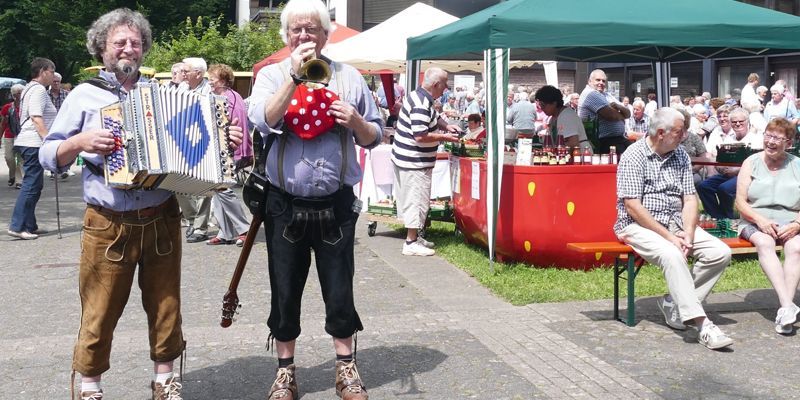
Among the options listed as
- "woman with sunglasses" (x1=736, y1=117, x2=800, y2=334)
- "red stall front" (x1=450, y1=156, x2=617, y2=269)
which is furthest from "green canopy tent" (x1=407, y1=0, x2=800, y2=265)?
"woman with sunglasses" (x1=736, y1=117, x2=800, y2=334)

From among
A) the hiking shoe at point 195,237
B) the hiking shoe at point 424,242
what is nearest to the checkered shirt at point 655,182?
the hiking shoe at point 424,242

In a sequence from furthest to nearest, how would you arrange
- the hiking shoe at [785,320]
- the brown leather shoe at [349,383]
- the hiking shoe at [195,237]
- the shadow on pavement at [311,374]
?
A: the hiking shoe at [195,237], the hiking shoe at [785,320], the shadow on pavement at [311,374], the brown leather shoe at [349,383]

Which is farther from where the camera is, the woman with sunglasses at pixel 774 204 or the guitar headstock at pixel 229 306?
the woman with sunglasses at pixel 774 204

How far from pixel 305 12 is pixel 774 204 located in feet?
13.5

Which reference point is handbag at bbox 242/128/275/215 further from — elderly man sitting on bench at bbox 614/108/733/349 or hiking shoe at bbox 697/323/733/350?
hiking shoe at bbox 697/323/733/350

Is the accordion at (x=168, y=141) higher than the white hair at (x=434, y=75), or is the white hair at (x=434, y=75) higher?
the white hair at (x=434, y=75)

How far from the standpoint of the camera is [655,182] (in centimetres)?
644

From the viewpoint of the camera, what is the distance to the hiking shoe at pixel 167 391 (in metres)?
4.50

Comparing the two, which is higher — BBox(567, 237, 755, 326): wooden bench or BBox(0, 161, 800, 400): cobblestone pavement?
BBox(567, 237, 755, 326): wooden bench

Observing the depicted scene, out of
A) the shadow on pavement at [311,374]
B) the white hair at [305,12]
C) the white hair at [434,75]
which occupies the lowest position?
the shadow on pavement at [311,374]

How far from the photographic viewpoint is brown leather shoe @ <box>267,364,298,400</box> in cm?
468

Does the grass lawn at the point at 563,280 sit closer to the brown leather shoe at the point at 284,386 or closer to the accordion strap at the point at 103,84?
the brown leather shoe at the point at 284,386

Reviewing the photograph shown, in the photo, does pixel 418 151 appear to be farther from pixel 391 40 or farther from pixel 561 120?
pixel 391 40

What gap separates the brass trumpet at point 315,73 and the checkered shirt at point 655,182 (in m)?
2.96
